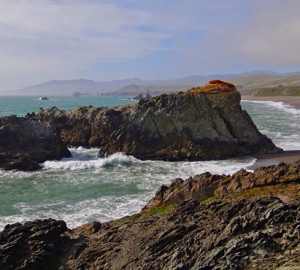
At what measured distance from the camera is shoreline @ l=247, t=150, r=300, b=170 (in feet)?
118

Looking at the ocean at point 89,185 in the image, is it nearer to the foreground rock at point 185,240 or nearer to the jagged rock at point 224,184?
the jagged rock at point 224,184

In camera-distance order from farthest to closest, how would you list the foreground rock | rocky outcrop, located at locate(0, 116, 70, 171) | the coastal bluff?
1. the coastal bluff
2. rocky outcrop, located at locate(0, 116, 70, 171)
3. the foreground rock

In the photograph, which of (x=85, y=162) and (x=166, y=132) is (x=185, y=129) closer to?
(x=166, y=132)

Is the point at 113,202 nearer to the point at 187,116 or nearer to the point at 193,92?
the point at 187,116

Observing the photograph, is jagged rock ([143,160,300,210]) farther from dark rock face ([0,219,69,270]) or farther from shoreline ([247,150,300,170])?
shoreline ([247,150,300,170])

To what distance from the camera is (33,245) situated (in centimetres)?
1419

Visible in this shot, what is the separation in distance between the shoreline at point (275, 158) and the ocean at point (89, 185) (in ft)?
3.50

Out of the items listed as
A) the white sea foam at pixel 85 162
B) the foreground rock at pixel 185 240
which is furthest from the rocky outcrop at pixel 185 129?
the foreground rock at pixel 185 240

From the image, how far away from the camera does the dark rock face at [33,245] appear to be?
13.3 metres

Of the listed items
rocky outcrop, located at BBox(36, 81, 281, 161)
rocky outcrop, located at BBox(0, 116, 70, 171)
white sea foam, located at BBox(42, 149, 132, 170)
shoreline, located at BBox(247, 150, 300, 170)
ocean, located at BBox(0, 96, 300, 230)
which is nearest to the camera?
ocean, located at BBox(0, 96, 300, 230)

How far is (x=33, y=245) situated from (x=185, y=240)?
6203 millimetres

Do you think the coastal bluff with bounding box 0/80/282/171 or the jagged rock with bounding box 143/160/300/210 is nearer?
the jagged rock with bounding box 143/160/300/210

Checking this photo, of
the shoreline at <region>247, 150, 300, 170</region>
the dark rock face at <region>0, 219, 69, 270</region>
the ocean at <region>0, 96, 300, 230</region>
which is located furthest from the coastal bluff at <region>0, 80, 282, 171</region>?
the dark rock face at <region>0, 219, 69, 270</region>

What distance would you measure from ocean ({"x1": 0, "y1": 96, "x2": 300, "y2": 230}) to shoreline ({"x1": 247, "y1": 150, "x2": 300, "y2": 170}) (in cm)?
107
